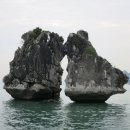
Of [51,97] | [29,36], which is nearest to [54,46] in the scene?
[29,36]

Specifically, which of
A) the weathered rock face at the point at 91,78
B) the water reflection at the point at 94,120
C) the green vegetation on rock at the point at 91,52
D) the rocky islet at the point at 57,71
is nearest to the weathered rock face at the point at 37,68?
the rocky islet at the point at 57,71

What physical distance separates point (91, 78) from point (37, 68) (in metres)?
10.9

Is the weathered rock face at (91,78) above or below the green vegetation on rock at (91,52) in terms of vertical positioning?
below

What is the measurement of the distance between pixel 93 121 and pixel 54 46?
27513 mm

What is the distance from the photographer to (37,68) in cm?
5931

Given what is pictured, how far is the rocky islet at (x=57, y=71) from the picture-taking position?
174 feet

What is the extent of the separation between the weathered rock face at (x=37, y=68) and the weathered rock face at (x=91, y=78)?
512 cm

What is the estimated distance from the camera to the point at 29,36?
2431 inches

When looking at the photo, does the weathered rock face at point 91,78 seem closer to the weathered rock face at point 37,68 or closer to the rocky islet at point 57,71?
the rocky islet at point 57,71

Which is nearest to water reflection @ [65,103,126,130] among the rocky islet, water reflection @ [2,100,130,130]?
water reflection @ [2,100,130,130]

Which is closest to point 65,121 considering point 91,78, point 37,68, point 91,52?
point 91,78

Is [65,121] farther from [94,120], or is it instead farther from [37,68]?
[37,68]

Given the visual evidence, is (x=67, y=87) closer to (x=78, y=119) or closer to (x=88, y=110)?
(x=88, y=110)

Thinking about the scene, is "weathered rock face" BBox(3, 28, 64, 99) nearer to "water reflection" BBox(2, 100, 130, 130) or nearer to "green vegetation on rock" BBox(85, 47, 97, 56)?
"green vegetation on rock" BBox(85, 47, 97, 56)
